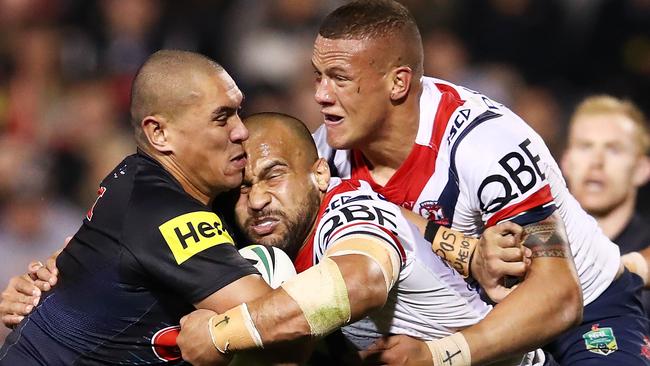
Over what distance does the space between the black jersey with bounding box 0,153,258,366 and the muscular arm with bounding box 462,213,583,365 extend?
3.17 ft

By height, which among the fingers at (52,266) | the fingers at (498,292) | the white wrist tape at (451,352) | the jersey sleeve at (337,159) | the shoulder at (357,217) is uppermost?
the jersey sleeve at (337,159)

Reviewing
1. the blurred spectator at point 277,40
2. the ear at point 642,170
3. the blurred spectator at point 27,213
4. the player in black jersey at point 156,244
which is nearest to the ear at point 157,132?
the player in black jersey at point 156,244

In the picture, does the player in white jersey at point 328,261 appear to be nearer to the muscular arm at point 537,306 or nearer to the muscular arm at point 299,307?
the muscular arm at point 299,307

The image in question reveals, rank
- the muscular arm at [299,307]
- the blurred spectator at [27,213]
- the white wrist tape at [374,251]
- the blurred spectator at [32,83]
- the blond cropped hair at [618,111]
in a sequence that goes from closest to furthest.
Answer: the muscular arm at [299,307] → the white wrist tape at [374,251] → the blond cropped hair at [618,111] → the blurred spectator at [27,213] → the blurred spectator at [32,83]

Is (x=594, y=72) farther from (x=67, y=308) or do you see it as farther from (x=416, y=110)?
(x=67, y=308)

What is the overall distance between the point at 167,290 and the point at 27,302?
0.81 metres

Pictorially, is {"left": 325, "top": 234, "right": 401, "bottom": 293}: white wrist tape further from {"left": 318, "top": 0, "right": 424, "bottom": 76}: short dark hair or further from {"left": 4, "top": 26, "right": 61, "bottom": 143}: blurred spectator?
{"left": 4, "top": 26, "right": 61, "bottom": 143}: blurred spectator

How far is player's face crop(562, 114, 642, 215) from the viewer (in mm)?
6273

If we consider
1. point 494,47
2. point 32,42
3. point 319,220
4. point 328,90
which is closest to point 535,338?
point 319,220

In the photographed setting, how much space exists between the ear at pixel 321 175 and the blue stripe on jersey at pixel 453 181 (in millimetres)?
491

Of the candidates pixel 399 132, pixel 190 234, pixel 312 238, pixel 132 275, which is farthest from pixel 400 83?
pixel 132 275

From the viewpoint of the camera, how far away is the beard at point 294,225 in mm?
4145

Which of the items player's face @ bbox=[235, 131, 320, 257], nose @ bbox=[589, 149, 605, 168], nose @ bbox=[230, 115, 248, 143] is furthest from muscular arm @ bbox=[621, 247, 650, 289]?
nose @ bbox=[230, 115, 248, 143]

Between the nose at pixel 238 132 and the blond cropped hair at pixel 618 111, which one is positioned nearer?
the nose at pixel 238 132
